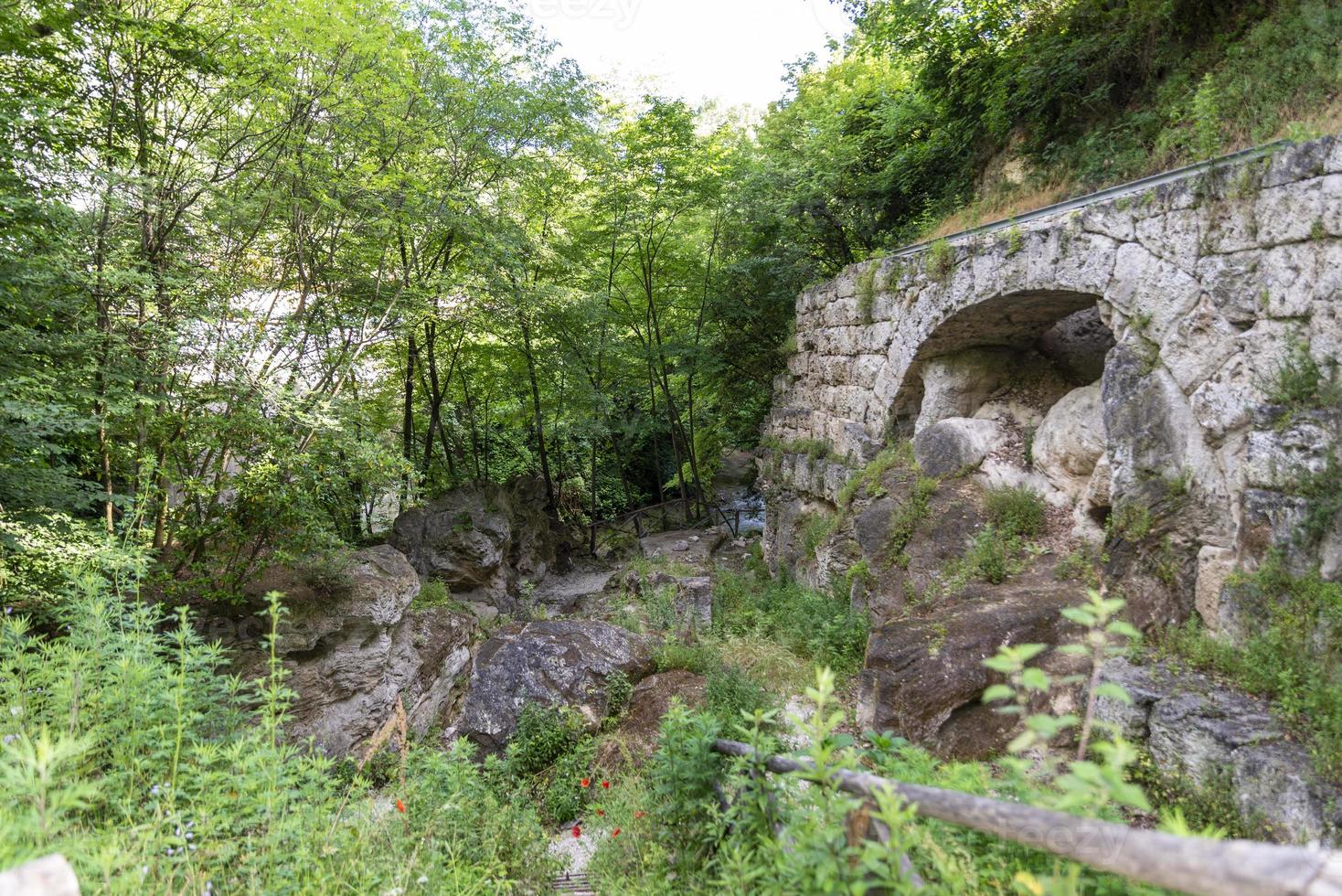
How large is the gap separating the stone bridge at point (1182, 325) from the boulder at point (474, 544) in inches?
309

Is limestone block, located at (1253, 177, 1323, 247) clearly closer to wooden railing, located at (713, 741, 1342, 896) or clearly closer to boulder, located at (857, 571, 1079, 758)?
boulder, located at (857, 571, 1079, 758)

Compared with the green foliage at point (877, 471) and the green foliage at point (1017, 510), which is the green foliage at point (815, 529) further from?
the green foliage at point (1017, 510)

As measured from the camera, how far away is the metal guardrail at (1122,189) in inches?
176

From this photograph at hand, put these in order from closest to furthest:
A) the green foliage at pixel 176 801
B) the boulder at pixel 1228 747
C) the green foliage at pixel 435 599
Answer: the green foliage at pixel 176 801
the boulder at pixel 1228 747
the green foliage at pixel 435 599

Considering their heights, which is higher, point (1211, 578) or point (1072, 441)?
point (1072, 441)

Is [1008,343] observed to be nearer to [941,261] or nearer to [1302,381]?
[941,261]

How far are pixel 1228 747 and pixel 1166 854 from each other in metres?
3.35

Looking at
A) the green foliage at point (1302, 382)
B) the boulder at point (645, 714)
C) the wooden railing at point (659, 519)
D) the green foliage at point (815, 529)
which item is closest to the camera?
the green foliage at point (1302, 382)

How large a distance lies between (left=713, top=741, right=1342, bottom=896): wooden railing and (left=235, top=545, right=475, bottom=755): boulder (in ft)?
21.8

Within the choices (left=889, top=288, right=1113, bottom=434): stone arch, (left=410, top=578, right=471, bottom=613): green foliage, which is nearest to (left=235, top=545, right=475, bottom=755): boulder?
(left=410, top=578, right=471, bottom=613): green foliage

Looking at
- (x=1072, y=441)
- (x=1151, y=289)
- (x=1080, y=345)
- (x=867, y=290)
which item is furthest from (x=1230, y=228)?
(x=867, y=290)

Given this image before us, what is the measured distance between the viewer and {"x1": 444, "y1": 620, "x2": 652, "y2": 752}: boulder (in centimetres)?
551


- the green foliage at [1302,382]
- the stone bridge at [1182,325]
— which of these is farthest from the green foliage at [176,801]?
the green foliage at [1302,382]

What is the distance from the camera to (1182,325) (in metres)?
4.79
